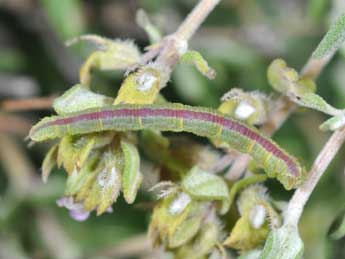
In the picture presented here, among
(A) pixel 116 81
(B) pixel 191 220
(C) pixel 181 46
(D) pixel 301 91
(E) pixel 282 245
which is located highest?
(A) pixel 116 81

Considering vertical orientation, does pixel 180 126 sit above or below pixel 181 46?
below

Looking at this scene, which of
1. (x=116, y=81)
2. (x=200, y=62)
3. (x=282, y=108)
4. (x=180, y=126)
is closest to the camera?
(x=180, y=126)

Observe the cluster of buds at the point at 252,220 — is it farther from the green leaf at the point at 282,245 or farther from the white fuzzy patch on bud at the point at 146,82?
the white fuzzy patch on bud at the point at 146,82

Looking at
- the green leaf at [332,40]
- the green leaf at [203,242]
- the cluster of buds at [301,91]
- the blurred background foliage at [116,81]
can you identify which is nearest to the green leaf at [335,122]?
the cluster of buds at [301,91]

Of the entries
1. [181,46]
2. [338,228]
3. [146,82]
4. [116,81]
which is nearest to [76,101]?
[146,82]

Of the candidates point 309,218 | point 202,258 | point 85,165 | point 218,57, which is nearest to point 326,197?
point 309,218

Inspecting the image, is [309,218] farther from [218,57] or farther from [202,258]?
[202,258]

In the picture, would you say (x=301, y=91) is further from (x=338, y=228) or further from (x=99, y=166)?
(x=99, y=166)
